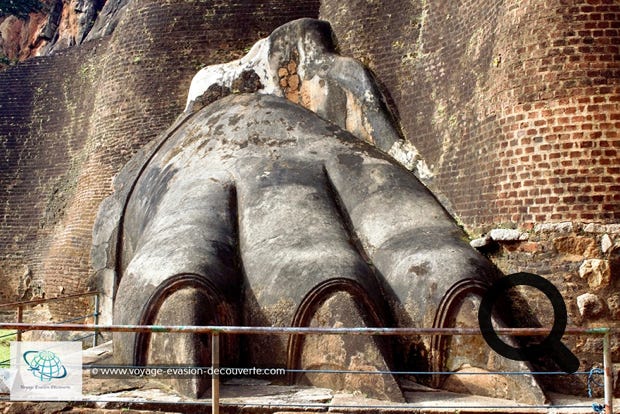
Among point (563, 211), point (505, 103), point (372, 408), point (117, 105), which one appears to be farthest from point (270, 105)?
point (117, 105)

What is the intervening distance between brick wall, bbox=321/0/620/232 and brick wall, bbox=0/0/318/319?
593cm

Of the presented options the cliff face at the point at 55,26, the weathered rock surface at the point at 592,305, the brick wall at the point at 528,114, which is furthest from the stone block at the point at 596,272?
the cliff face at the point at 55,26

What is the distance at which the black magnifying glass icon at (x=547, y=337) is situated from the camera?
6.06m

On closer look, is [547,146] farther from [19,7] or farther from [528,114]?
[19,7]

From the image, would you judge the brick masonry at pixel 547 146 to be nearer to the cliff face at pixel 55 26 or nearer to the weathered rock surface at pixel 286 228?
the weathered rock surface at pixel 286 228

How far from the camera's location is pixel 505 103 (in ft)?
23.4

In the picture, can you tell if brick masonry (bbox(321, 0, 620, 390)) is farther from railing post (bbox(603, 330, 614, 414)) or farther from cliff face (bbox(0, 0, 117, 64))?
cliff face (bbox(0, 0, 117, 64))

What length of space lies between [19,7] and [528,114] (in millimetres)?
22339

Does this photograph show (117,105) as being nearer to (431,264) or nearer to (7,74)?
(7,74)

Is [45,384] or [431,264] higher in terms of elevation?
[431,264]

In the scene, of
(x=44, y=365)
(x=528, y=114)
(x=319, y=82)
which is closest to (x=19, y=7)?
(x=319, y=82)

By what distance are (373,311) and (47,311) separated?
35.4ft

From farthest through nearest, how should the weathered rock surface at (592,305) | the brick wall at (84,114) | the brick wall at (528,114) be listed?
the brick wall at (84,114) → the brick wall at (528,114) → the weathered rock surface at (592,305)

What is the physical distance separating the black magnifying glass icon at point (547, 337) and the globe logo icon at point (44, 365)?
3549 millimetres
